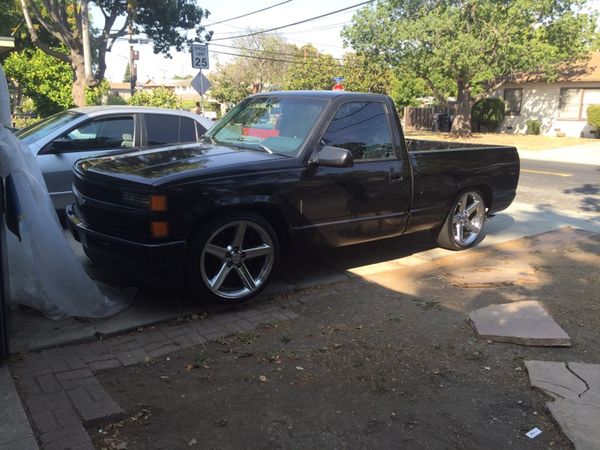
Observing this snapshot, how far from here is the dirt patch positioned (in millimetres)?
2963

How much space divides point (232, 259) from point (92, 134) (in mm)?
3330

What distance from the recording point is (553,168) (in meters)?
17.2

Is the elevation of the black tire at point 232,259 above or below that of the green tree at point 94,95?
below

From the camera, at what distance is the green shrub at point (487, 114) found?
32469mm

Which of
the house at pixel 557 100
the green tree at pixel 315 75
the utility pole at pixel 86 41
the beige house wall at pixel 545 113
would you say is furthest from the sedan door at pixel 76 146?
the green tree at pixel 315 75

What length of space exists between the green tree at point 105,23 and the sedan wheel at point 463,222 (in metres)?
16.6

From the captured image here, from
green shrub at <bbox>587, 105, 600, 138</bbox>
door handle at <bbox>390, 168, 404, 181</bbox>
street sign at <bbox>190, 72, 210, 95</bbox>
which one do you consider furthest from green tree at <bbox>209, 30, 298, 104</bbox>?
door handle at <bbox>390, 168, 404, 181</bbox>

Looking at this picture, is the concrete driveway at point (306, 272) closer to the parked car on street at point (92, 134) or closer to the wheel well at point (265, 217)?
the wheel well at point (265, 217)

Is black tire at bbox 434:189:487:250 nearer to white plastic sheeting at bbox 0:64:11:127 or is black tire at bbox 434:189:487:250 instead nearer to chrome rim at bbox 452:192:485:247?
chrome rim at bbox 452:192:485:247

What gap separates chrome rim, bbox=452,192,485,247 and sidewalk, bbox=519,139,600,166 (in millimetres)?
14152

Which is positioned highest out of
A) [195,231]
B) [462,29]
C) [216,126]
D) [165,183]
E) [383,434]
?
[462,29]

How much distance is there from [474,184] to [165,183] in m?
3.95

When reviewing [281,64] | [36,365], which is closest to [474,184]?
[36,365]

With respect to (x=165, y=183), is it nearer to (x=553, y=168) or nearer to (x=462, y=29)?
(x=553, y=168)
